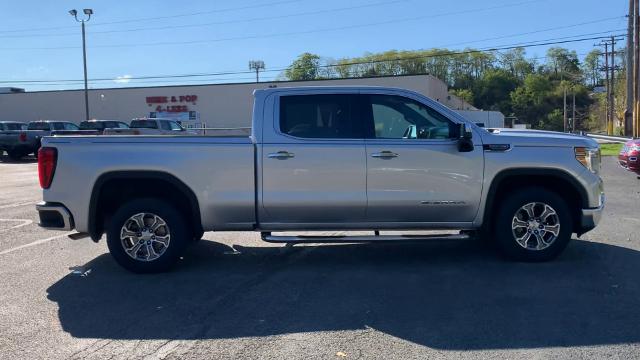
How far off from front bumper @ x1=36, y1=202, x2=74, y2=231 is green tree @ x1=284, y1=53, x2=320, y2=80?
86.1 m

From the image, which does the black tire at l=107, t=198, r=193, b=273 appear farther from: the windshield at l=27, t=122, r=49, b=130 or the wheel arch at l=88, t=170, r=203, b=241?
the windshield at l=27, t=122, r=49, b=130

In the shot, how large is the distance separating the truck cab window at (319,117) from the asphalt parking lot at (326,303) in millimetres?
1547

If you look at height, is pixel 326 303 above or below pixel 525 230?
below

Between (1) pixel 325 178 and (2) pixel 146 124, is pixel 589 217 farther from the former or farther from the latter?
(2) pixel 146 124

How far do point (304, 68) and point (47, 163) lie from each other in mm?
91357

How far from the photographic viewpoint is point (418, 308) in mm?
5156

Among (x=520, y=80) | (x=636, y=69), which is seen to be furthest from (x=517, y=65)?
(x=636, y=69)

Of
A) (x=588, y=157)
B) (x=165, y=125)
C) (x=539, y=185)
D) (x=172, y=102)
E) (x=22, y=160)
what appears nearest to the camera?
(x=588, y=157)

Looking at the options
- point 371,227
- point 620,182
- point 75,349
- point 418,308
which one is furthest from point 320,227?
point 620,182

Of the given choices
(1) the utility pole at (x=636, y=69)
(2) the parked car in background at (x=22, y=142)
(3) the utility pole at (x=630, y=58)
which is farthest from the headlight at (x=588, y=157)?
(1) the utility pole at (x=636, y=69)

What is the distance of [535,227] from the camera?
6574 millimetres

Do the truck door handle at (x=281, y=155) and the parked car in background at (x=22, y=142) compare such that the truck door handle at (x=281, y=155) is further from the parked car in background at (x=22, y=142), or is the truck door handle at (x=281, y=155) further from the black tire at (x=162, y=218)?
the parked car in background at (x=22, y=142)

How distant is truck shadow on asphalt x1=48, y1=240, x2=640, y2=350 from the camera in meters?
4.65

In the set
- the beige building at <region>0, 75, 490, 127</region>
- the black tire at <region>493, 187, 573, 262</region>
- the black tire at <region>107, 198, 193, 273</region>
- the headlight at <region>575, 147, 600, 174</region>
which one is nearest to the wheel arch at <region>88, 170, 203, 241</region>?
the black tire at <region>107, 198, 193, 273</region>
